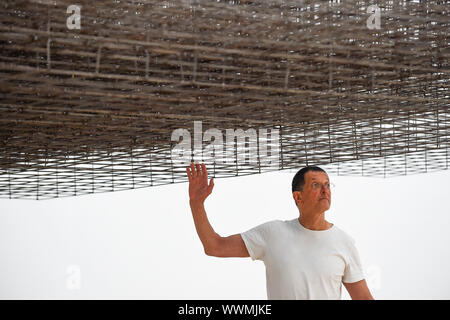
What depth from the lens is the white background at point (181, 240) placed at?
7535 mm

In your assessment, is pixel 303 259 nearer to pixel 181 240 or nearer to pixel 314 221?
pixel 314 221

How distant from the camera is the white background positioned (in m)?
7.54

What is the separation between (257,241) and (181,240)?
19.7 feet

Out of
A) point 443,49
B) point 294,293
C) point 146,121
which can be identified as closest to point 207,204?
point 146,121

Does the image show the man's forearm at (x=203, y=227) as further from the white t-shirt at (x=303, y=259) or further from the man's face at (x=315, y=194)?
the man's face at (x=315, y=194)

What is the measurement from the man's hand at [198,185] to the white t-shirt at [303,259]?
135 mm

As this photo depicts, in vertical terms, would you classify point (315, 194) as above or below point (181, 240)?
above

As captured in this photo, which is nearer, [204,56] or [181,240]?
[204,56]

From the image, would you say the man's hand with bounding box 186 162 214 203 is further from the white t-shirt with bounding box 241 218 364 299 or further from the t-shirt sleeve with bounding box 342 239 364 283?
the t-shirt sleeve with bounding box 342 239 364 283

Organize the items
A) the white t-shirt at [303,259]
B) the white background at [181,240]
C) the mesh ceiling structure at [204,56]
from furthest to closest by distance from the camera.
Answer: the white background at [181,240], the mesh ceiling structure at [204,56], the white t-shirt at [303,259]

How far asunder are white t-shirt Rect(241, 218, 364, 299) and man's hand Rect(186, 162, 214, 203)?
0.44 ft

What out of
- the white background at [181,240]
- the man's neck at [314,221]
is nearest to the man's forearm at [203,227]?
the man's neck at [314,221]

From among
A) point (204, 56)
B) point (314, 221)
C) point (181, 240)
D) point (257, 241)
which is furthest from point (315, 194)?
point (181, 240)

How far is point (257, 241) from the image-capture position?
67.6 inches
